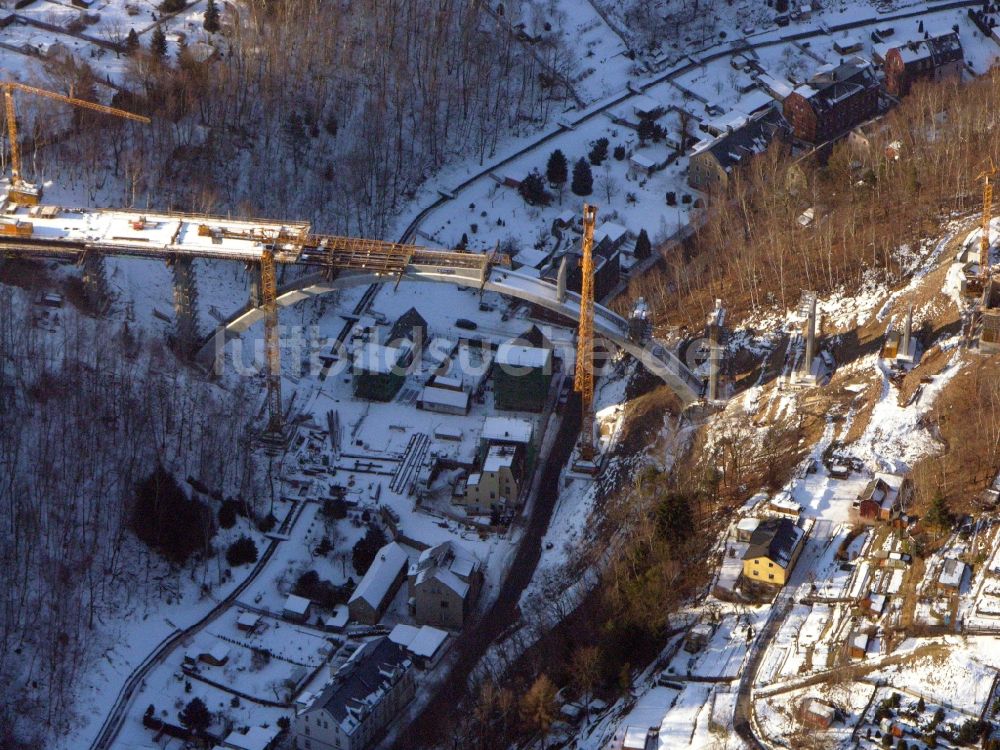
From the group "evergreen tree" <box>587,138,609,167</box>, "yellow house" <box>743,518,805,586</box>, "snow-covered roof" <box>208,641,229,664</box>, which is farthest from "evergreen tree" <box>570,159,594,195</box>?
"snow-covered roof" <box>208,641,229,664</box>

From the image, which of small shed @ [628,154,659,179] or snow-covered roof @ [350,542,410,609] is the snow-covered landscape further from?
small shed @ [628,154,659,179]

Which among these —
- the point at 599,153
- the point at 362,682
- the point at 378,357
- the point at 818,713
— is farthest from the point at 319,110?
the point at 818,713

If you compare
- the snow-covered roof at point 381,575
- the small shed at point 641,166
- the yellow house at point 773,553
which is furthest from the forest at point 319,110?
the yellow house at point 773,553

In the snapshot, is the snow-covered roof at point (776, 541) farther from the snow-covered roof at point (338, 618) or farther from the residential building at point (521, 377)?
the residential building at point (521, 377)

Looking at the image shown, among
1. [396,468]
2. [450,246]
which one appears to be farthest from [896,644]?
[450,246]

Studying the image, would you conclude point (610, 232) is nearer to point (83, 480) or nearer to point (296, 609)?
point (296, 609)

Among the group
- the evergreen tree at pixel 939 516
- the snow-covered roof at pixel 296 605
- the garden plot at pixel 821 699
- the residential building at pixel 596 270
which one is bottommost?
the garden plot at pixel 821 699
